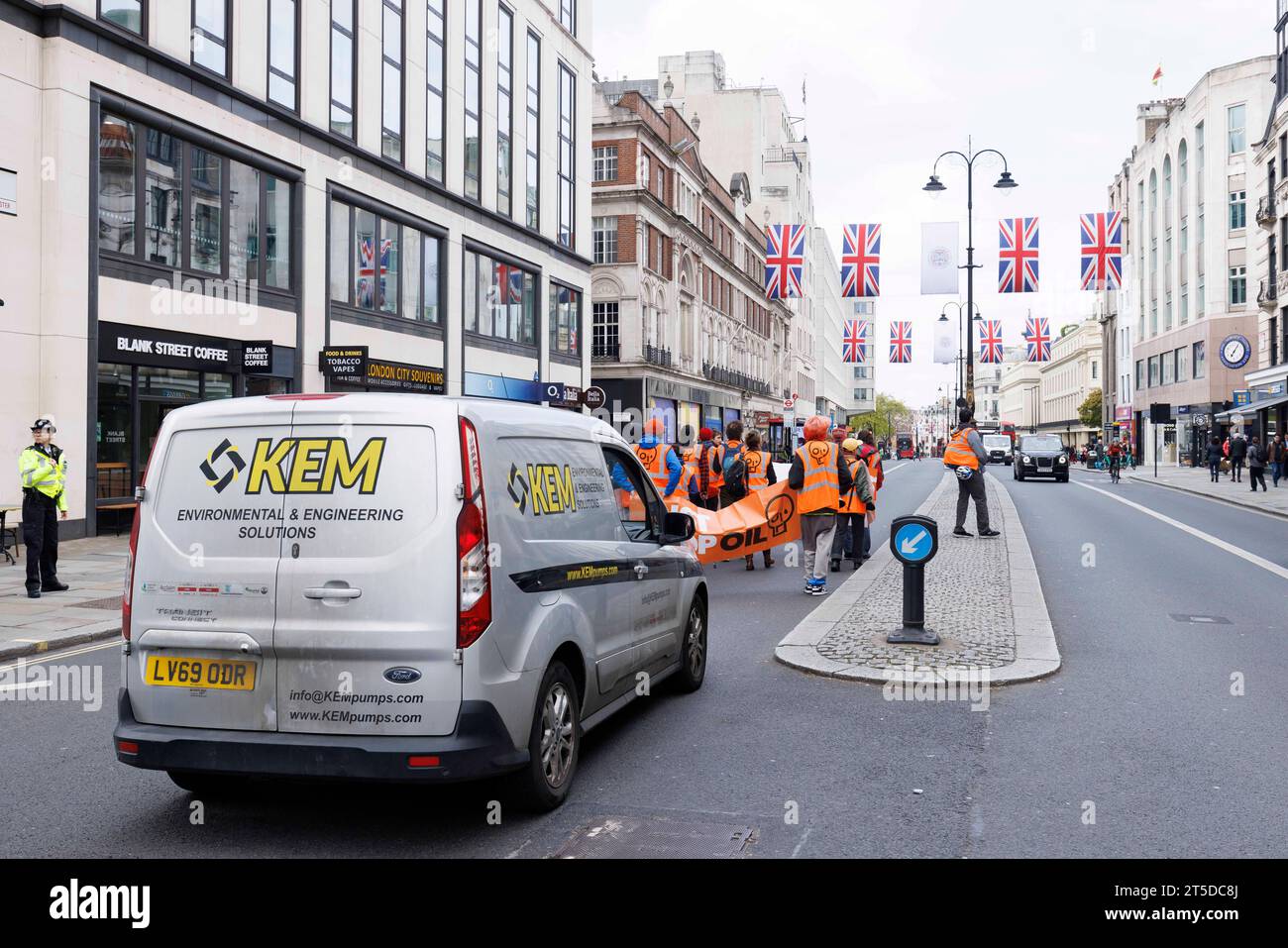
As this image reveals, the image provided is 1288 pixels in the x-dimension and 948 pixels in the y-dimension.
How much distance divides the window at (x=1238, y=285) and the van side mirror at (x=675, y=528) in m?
61.7

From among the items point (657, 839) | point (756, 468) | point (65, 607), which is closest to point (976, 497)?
point (756, 468)

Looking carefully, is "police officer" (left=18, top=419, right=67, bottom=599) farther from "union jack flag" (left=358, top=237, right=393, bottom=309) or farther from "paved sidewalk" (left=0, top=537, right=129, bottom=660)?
"union jack flag" (left=358, top=237, right=393, bottom=309)

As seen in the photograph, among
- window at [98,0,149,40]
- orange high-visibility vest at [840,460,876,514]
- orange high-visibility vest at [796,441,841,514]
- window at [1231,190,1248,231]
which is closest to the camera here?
orange high-visibility vest at [796,441,841,514]

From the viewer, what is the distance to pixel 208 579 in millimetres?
4629

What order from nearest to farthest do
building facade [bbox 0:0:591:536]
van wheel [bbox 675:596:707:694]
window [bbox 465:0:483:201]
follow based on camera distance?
van wheel [bbox 675:596:707:694]
building facade [bbox 0:0:591:536]
window [bbox 465:0:483:201]

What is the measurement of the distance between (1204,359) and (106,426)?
192 ft

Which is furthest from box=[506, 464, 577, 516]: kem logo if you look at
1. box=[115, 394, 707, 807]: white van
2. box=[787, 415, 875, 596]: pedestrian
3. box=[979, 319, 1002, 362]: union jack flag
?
box=[979, 319, 1002, 362]: union jack flag

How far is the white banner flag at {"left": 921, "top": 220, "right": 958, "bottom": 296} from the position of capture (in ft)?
83.5

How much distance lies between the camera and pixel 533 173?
35.1m

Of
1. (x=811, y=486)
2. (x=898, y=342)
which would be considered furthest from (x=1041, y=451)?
(x=811, y=486)

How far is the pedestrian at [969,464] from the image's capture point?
54.9ft

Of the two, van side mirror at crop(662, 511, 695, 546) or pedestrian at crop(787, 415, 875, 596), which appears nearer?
van side mirror at crop(662, 511, 695, 546)
